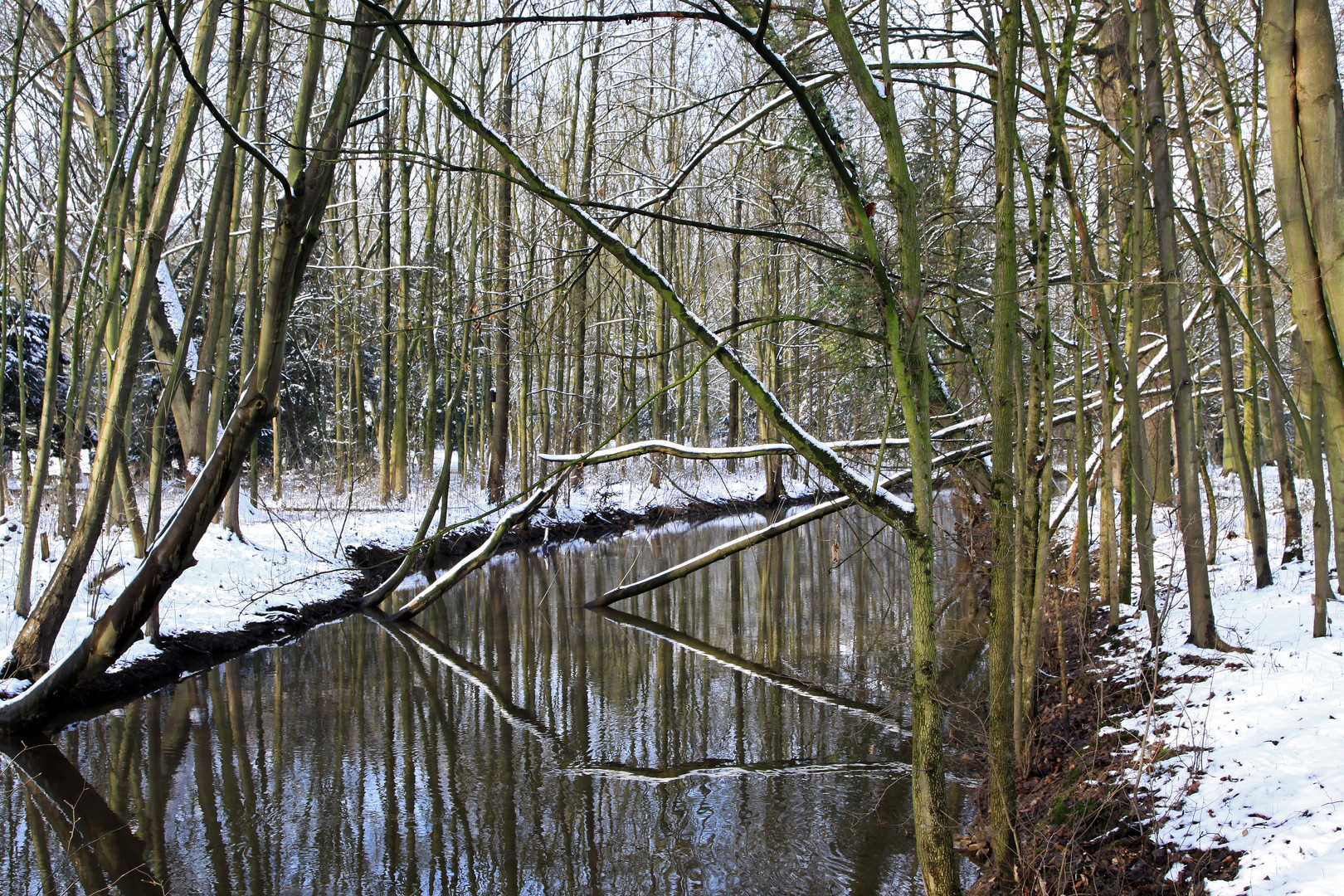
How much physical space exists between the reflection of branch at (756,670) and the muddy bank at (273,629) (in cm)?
149

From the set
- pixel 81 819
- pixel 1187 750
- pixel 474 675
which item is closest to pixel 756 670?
pixel 474 675

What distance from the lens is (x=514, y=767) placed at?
6.98 metres

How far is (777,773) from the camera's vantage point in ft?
21.7

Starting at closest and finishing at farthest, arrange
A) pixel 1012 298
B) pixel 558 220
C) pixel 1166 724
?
pixel 1012 298 < pixel 1166 724 < pixel 558 220

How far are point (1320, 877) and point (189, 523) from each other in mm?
8003

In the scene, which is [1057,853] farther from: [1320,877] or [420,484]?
[420,484]

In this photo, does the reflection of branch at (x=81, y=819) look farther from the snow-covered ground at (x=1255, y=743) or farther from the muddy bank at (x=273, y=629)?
the snow-covered ground at (x=1255, y=743)

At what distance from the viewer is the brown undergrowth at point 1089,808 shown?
373cm

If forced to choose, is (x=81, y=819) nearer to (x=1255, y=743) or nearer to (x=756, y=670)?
(x=756, y=670)

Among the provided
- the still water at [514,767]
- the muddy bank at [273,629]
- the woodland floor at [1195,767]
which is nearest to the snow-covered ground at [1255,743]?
the woodland floor at [1195,767]

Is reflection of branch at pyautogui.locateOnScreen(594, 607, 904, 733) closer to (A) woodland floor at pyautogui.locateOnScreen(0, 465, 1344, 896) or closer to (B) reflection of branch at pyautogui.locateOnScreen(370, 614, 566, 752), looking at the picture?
(A) woodland floor at pyautogui.locateOnScreen(0, 465, 1344, 896)

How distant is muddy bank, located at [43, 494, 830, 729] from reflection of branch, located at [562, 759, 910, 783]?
198 centimetres

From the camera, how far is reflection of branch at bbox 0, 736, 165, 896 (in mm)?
5356

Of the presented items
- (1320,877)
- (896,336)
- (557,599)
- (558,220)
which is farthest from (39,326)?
(1320,877)
